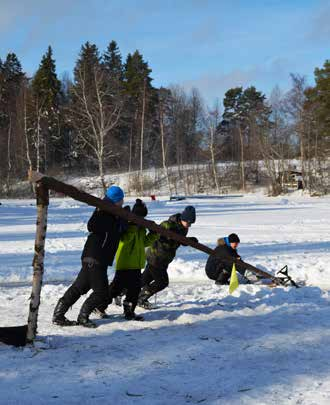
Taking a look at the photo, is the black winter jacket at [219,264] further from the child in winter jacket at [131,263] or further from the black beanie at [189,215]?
the child in winter jacket at [131,263]

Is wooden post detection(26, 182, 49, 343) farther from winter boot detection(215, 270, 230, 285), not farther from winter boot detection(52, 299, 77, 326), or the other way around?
winter boot detection(215, 270, 230, 285)

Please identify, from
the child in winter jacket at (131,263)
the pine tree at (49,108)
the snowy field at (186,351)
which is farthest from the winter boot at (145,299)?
the pine tree at (49,108)

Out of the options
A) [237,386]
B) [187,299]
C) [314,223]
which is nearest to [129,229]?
[187,299]

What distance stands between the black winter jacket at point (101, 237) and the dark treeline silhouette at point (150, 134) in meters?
30.3

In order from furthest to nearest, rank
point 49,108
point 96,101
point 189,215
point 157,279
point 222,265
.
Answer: point 49,108, point 96,101, point 222,265, point 157,279, point 189,215

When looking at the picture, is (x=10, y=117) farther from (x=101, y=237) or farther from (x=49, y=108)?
(x=101, y=237)

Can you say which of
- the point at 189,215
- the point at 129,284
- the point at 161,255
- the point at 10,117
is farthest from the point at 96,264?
the point at 10,117

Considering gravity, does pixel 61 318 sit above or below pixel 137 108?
below

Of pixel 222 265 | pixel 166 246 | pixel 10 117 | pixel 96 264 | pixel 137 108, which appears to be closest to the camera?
pixel 96 264

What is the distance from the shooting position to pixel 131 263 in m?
5.50

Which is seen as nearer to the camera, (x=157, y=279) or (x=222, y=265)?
(x=157, y=279)

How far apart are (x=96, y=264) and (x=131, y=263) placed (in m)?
0.62

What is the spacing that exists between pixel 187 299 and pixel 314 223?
12.6 metres

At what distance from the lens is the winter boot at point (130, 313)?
5434mm
